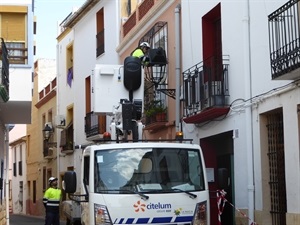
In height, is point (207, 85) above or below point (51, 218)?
above

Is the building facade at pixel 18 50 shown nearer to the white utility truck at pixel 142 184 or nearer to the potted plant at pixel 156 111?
the potted plant at pixel 156 111

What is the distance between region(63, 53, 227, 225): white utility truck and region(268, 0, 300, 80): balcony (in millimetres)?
1952

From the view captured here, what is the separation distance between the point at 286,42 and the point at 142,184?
3.53m

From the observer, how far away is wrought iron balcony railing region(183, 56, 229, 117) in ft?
48.0

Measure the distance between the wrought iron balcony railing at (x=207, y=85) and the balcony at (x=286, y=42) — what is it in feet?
8.74

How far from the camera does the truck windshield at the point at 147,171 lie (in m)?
10.3

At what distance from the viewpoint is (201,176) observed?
10648mm

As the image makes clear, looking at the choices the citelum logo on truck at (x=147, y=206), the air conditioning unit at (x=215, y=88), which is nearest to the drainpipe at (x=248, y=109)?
the air conditioning unit at (x=215, y=88)

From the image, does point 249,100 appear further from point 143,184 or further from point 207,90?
point 143,184

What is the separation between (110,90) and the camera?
12781 millimetres

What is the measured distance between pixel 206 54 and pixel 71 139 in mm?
14459

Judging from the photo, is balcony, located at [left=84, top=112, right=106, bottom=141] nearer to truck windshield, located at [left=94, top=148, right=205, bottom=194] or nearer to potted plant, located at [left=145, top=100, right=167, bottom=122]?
potted plant, located at [left=145, top=100, right=167, bottom=122]

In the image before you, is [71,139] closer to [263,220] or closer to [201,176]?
[263,220]

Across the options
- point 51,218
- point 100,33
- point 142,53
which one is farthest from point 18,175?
point 142,53
